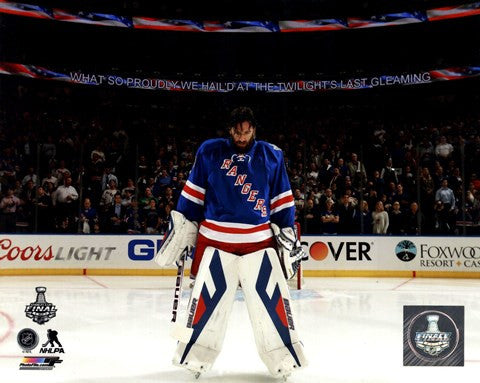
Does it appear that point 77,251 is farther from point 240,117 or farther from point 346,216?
A: point 240,117

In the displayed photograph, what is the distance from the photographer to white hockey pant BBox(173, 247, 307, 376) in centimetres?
304

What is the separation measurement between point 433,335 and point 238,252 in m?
1.07

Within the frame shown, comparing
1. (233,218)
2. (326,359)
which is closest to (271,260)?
(233,218)

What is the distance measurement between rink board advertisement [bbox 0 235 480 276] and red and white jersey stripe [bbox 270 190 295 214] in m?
6.04

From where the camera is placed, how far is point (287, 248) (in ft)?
10.2

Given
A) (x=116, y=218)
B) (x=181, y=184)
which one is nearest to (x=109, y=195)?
(x=116, y=218)

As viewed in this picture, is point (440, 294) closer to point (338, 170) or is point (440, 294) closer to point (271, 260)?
point (338, 170)

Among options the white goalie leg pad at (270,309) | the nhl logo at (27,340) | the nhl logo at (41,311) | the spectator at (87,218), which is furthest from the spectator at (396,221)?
the nhl logo at (27,340)

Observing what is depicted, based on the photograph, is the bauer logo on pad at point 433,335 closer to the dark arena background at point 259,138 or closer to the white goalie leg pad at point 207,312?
the dark arena background at point 259,138

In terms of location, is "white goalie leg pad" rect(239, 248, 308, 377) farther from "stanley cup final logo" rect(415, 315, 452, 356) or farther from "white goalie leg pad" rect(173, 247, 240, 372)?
"stanley cup final logo" rect(415, 315, 452, 356)

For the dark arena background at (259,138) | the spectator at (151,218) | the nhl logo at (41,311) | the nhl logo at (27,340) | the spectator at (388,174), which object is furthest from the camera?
the spectator at (388,174)

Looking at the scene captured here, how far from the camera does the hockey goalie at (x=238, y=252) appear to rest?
3059 millimetres

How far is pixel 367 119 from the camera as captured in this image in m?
14.2

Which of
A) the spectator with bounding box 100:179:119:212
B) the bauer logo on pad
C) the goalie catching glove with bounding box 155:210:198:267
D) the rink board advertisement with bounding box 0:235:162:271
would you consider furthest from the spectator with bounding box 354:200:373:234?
the goalie catching glove with bounding box 155:210:198:267
